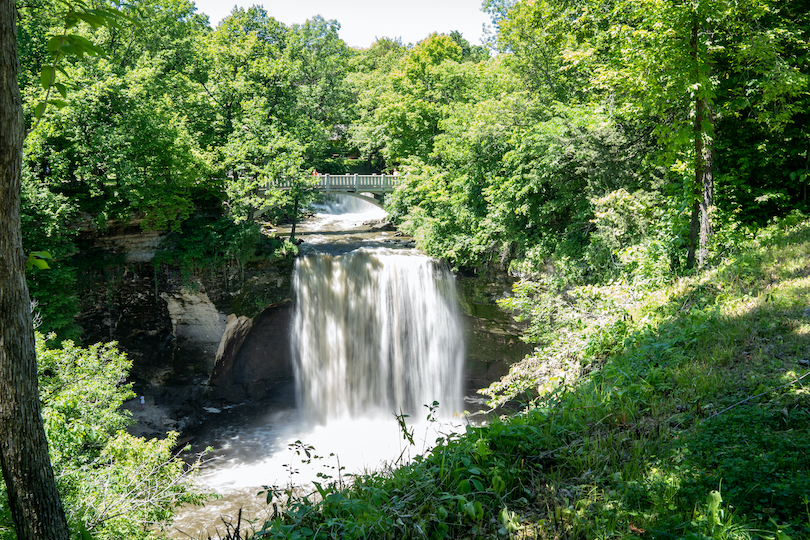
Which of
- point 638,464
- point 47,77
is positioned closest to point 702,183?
point 638,464

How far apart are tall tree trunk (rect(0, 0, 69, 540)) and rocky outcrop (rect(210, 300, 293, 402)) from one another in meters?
15.3

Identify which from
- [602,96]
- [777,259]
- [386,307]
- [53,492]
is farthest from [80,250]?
[777,259]

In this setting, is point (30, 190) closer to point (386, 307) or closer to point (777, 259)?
point (386, 307)

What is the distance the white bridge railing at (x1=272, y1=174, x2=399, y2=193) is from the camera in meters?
22.0

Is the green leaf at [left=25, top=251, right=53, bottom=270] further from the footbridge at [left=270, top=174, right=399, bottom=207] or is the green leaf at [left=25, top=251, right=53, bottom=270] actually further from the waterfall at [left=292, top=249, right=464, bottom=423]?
the footbridge at [left=270, top=174, right=399, bottom=207]

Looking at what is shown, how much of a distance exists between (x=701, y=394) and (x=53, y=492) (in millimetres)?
4871

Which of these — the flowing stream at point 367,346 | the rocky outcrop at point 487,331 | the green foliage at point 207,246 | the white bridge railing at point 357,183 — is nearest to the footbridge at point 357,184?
the white bridge railing at point 357,183

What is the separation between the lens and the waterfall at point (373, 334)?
17.4 metres

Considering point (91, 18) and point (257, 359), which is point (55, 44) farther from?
point (257, 359)

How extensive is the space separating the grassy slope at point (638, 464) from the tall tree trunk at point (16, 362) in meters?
1.40

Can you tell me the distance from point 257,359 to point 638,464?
17.1 m

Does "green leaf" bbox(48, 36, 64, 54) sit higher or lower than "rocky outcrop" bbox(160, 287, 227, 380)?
higher

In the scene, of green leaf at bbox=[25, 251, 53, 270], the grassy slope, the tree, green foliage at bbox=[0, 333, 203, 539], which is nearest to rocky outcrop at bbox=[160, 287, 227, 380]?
green foliage at bbox=[0, 333, 203, 539]

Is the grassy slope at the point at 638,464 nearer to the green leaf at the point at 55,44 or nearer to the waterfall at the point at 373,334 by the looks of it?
the green leaf at the point at 55,44
